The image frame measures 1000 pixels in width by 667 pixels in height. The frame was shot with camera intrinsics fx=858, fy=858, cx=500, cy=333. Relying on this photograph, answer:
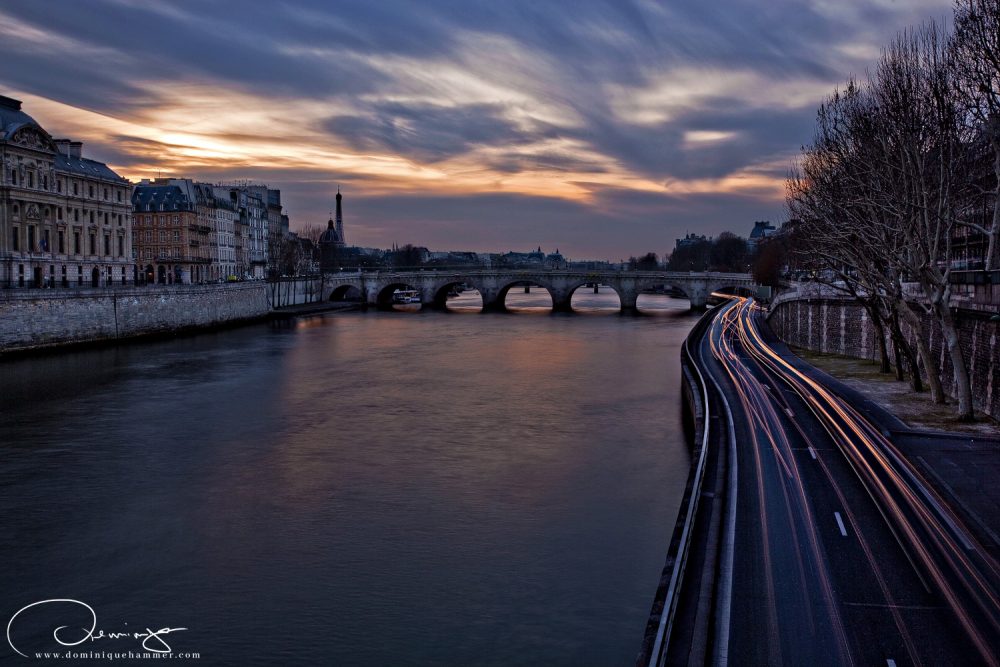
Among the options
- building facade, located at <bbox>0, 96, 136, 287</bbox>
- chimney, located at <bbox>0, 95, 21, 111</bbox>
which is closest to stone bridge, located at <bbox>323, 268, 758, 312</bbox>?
building facade, located at <bbox>0, 96, 136, 287</bbox>

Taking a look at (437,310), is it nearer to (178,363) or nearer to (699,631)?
(178,363)

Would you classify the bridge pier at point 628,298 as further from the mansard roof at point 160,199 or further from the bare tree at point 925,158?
the bare tree at point 925,158

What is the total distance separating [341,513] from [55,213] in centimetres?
6637

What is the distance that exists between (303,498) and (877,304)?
39.4 metres

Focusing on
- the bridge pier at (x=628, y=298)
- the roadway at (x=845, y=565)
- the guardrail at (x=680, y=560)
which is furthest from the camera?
the bridge pier at (x=628, y=298)

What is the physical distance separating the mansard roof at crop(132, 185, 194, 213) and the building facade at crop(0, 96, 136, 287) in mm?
23970

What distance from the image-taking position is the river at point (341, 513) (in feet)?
63.8

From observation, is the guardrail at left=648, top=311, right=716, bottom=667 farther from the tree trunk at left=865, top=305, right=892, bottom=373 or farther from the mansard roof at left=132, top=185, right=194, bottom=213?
the mansard roof at left=132, top=185, right=194, bottom=213

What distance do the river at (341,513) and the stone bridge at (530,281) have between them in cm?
7990

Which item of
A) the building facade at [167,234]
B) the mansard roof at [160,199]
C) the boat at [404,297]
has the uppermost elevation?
the mansard roof at [160,199]

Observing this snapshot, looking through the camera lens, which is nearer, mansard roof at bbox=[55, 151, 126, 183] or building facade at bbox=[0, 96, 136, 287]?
building facade at bbox=[0, 96, 136, 287]

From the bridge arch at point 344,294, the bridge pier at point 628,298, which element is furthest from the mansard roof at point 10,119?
the bridge pier at point 628,298

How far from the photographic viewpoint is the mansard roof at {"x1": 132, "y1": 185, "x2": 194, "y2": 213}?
119062 millimetres

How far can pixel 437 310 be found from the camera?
135250 mm
